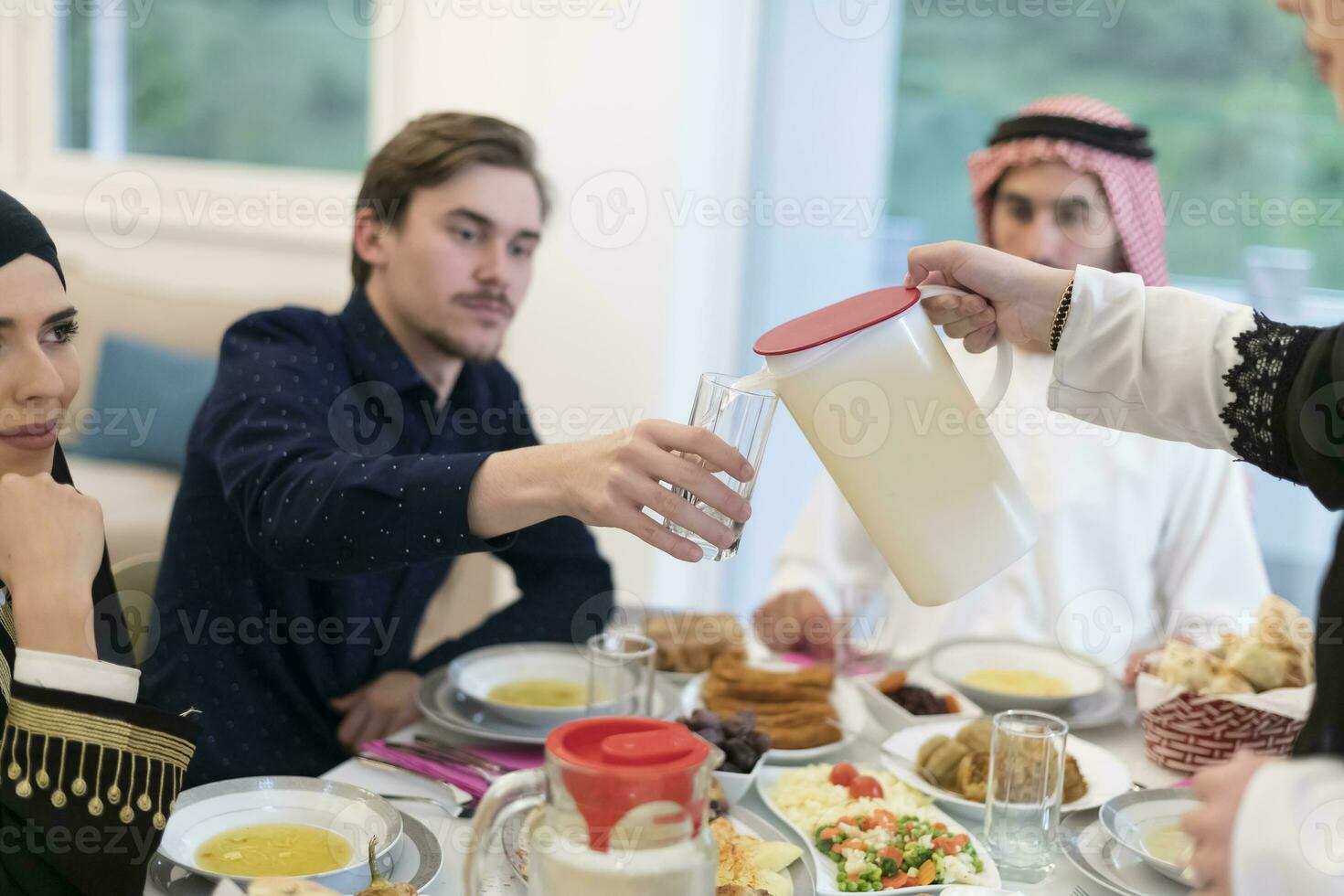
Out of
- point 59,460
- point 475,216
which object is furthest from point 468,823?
point 475,216

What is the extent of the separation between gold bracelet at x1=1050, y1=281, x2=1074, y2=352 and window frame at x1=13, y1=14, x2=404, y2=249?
2.42 metres

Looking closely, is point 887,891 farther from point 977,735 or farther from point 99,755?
point 99,755

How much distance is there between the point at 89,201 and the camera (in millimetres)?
3324

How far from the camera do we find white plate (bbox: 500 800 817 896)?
935mm

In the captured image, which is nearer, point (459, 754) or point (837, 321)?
point (837, 321)

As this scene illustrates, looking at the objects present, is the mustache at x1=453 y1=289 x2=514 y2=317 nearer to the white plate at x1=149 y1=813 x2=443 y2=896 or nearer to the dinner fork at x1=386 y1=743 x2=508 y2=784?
the dinner fork at x1=386 y1=743 x2=508 y2=784

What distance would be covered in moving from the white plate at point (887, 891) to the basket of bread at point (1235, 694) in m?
0.29

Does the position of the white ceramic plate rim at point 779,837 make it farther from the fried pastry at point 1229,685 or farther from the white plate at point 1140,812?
the fried pastry at point 1229,685

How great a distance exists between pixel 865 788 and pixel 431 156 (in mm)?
1034

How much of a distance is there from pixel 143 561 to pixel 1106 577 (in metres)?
1.52

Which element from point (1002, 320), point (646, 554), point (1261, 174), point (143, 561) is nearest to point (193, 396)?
point (646, 554)

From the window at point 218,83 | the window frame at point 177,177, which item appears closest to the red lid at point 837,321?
the window frame at point 177,177

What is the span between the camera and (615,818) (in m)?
0.68

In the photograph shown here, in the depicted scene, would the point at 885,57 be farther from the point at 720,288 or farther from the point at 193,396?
the point at 193,396
